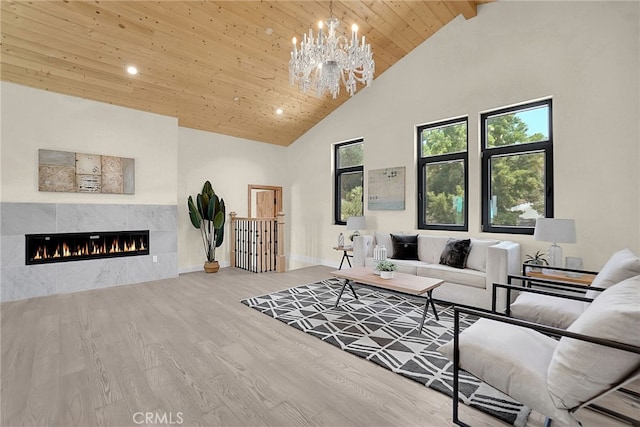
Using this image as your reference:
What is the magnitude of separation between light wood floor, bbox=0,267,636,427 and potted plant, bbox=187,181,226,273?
2407 mm

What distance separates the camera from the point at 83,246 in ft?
15.3

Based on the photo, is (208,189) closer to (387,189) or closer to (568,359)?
(387,189)

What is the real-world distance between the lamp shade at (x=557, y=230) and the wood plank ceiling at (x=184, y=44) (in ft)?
10.7

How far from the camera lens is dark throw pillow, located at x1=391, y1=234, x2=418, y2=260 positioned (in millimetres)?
4746

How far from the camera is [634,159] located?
3.26 meters

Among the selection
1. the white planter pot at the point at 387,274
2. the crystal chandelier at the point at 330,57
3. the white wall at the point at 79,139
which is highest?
the crystal chandelier at the point at 330,57

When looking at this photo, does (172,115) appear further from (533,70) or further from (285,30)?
(533,70)

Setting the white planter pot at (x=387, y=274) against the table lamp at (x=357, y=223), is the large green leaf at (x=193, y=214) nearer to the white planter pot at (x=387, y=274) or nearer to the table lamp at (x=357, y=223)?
the table lamp at (x=357, y=223)

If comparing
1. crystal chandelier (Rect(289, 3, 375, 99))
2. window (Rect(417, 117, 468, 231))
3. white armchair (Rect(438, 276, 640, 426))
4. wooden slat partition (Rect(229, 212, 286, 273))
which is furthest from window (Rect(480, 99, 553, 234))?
wooden slat partition (Rect(229, 212, 286, 273))

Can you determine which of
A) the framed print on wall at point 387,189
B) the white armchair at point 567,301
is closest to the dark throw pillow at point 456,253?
the framed print on wall at point 387,189

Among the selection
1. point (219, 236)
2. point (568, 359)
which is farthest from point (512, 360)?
point (219, 236)

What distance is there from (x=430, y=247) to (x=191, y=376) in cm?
369

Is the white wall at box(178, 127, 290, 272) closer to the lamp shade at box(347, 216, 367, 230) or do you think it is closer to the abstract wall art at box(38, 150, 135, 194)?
the abstract wall art at box(38, 150, 135, 194)

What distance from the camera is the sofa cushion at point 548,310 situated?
2246 millimetres
